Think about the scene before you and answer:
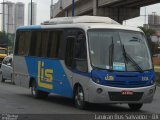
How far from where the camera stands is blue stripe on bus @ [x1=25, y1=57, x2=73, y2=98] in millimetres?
17109

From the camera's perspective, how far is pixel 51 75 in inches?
717

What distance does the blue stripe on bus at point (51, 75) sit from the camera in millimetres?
17109

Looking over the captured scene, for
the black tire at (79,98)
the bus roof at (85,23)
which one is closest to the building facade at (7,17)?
the bus roof at (85,23)

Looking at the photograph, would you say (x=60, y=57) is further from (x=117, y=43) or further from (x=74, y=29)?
(x=117, y=43)

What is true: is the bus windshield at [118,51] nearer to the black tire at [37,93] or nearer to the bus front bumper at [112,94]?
the bus front bumper at [112,94]

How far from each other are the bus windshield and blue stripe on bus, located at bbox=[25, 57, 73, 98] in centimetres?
170

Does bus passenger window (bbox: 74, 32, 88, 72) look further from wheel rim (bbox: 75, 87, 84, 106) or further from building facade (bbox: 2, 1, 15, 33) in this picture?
building facade (bbox: 2, 1, 15, 33)

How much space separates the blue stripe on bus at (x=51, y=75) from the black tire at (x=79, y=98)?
373mm

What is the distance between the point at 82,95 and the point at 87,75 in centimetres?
69

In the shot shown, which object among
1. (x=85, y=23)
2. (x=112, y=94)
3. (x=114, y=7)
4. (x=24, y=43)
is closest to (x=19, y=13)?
(x=114, y=7)

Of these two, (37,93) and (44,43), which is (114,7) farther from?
(44,43)

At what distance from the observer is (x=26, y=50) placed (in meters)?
20.8

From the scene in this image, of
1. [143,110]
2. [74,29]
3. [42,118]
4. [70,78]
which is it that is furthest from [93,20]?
[42,118]

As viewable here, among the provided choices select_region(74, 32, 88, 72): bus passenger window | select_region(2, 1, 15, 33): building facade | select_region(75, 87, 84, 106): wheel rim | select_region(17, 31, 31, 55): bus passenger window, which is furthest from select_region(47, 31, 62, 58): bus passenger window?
select_region(2, 1, 15, 33): building facade
